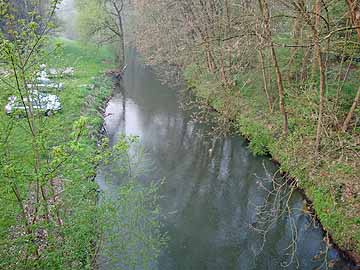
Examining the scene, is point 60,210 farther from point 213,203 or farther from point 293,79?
point 293,79

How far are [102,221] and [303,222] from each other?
6925 millimetres

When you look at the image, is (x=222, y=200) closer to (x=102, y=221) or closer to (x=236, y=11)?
(x=102, y=221)

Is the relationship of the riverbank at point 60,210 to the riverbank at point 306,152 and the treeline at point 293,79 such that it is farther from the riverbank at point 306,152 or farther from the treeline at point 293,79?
the treeline at point 293,79

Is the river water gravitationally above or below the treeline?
below

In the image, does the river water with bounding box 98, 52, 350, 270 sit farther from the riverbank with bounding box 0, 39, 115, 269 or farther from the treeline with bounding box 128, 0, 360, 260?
the riverbank with bounding box 0, 39, 115, 269

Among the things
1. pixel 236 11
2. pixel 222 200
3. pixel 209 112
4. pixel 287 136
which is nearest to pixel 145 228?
pixel 222 200

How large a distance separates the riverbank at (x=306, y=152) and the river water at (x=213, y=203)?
534 millimetres

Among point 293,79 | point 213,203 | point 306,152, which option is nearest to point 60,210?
point 213,203

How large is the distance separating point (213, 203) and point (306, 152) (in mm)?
3521

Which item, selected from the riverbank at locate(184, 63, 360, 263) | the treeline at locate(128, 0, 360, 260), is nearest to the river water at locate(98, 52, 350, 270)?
the riverbank at locate(184, 63, 360, 263)

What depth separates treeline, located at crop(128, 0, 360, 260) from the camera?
9758 mm

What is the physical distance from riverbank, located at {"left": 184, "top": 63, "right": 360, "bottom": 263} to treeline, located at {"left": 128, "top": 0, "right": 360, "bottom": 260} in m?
0.03

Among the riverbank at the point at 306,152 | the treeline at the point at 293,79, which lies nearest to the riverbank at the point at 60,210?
the riverbank at the point at 306,152

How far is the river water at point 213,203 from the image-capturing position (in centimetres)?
945
